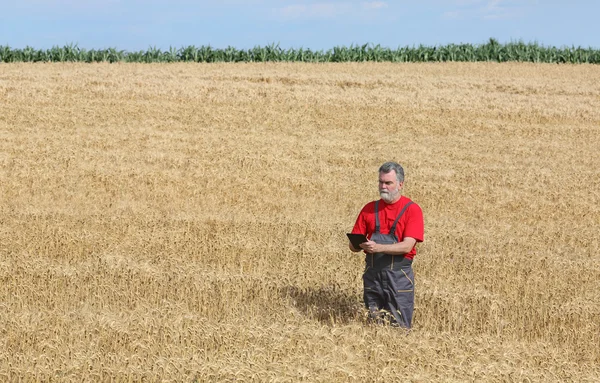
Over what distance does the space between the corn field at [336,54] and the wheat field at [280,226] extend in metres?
12.1

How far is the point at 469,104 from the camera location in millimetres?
30766

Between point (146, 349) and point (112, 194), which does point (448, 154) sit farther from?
point (146, 349)

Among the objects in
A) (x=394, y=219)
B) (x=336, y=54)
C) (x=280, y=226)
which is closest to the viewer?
(x=394, y=219)

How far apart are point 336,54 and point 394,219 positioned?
43.7 metres

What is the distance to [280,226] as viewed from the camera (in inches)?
548

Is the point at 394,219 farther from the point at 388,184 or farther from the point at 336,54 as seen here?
the point at 336,54

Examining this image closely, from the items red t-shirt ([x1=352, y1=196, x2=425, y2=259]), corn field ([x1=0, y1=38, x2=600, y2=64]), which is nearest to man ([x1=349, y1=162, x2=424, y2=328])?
red t-shirt ([x1=352, y1=196, x2=425, y2=259])

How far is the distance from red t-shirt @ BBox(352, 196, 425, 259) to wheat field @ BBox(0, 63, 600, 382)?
0.91m

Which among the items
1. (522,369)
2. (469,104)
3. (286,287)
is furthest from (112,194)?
(469,104)

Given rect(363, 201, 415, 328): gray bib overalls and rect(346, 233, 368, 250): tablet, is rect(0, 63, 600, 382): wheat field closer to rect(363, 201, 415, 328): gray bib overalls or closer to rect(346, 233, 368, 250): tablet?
rect(363, 201, 415, 328): gray bib overalls

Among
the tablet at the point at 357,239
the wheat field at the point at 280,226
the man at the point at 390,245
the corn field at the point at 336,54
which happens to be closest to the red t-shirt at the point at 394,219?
the man at the point at 390,245

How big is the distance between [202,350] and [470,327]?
3200 mm

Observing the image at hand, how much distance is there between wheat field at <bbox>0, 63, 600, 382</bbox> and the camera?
671cm

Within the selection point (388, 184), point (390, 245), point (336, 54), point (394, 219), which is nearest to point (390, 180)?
point (388, 184)
